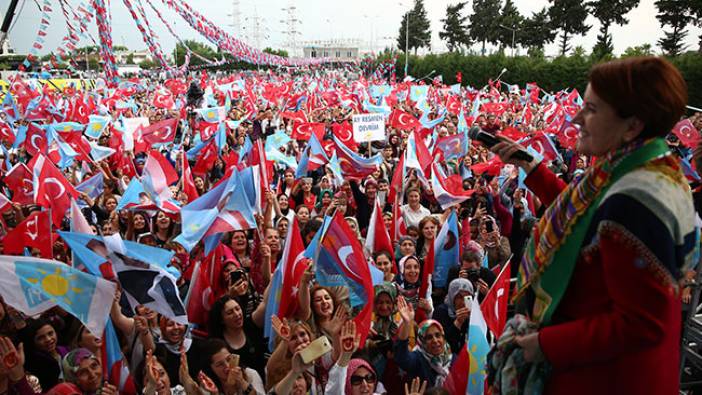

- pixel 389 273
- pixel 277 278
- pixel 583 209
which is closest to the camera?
pixel 583 209

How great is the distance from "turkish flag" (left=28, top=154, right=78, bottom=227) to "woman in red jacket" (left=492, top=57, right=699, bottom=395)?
6002 millimetres

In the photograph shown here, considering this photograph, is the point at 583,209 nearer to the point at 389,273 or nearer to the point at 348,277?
the point at 348,277

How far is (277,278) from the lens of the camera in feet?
14.0

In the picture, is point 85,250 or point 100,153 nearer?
point 85,250

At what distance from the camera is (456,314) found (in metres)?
4.54

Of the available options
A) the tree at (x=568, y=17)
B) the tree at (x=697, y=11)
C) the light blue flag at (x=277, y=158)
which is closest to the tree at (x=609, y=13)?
the tree at (x=568, y=17)

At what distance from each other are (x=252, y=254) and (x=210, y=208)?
0.62 metres

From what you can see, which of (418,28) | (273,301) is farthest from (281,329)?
(418,28)

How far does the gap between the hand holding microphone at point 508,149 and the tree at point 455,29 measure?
237ft

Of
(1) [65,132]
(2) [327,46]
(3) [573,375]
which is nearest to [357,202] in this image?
(1) [65,132]

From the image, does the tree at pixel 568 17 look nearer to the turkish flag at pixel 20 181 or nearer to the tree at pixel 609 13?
the tree at pixel 609 13

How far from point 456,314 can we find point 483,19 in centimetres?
6687

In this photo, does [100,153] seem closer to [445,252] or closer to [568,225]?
[445,252]

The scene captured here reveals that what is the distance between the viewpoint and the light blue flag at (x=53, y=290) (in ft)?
10.8
